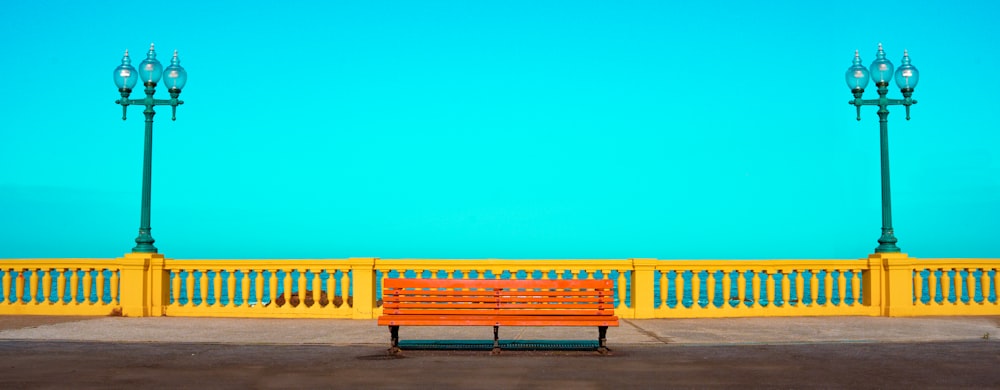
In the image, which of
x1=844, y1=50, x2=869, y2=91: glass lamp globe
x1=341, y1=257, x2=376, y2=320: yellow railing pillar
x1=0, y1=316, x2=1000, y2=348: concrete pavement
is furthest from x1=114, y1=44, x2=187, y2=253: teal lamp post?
x1=844, y1=50, x2=869, y2=91: glass lamp globe

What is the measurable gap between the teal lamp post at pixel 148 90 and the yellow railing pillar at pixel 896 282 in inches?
467

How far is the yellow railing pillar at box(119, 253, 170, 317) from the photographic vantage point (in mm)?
16188

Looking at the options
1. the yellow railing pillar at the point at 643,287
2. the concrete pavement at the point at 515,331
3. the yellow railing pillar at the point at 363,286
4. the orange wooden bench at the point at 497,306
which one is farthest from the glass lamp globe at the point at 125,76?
the yellow railing pillar at the point at 643,287

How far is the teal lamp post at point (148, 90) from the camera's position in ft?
54.6

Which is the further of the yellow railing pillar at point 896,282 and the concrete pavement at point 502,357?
the yellow railing pillar at point 896,282

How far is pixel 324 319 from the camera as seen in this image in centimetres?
1597

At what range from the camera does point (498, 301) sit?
10898 millimetres

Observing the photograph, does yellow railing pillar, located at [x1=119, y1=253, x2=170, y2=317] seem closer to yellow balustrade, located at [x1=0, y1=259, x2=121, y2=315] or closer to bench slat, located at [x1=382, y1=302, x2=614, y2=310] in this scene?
yellow balustrade, located at [x1=0, y1=259, x2=121, y2=315]

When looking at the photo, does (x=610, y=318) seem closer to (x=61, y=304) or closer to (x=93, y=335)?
(x=93, y=335)

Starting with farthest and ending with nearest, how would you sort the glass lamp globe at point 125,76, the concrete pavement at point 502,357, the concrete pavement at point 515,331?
the glass lamp globe at point 125,76 → the concrete pavement at point 515,331 → the concrete pavement at point 502,357

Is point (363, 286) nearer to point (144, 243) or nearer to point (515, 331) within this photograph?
point (515, 331)

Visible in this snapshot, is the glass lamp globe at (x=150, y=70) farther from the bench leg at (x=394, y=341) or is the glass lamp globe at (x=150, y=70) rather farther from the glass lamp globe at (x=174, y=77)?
the bench leg at (x=394, y=341)

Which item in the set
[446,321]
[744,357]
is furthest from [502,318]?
[744,357]

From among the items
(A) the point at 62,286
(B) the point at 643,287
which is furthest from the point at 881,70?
(A) the point at 62,286
